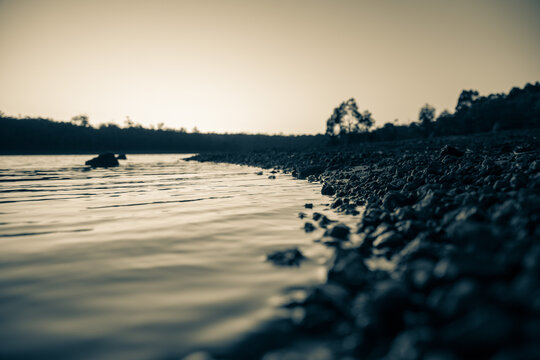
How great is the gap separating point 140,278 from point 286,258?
1.40 metres

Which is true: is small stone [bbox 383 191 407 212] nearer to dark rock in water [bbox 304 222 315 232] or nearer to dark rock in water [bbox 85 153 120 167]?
dark rock in water [bbox 304 222 315 232]

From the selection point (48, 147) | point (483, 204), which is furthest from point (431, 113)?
point (48, 147)

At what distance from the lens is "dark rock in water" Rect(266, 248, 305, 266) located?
111 inches

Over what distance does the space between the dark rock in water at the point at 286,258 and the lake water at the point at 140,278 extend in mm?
93

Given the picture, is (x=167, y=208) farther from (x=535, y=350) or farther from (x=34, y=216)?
(x=535, y=350)

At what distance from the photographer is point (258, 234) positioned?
3.87 metres

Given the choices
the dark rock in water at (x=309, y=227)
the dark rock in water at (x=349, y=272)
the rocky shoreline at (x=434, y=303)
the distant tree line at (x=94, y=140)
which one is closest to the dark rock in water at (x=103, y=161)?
the dark rock in water at (x=309, y=227)

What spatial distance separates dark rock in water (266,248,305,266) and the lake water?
93mm

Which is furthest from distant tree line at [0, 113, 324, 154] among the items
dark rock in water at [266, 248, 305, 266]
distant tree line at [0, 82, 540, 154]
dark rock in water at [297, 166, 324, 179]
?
dark rock in water at [266, 248, 305, 266]

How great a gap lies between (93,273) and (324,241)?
2472 millimetres

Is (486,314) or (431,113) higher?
(431,113)

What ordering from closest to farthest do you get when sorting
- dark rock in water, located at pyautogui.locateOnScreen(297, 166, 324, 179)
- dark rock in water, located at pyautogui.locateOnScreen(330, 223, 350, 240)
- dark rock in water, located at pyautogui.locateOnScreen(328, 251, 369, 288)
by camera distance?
dark rock in water, located at pyautogui.locateOnScreen(328, 251, 369, 288) → dark rock in water, located at pyautogui.locateOnScreen(330, 223, 350, 240) → dark rock in water, located at pyautogui.locateOnScreen(297, 166, 324, 179)

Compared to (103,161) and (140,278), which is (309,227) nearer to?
(140,278)

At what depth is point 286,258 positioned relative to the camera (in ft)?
9.47
